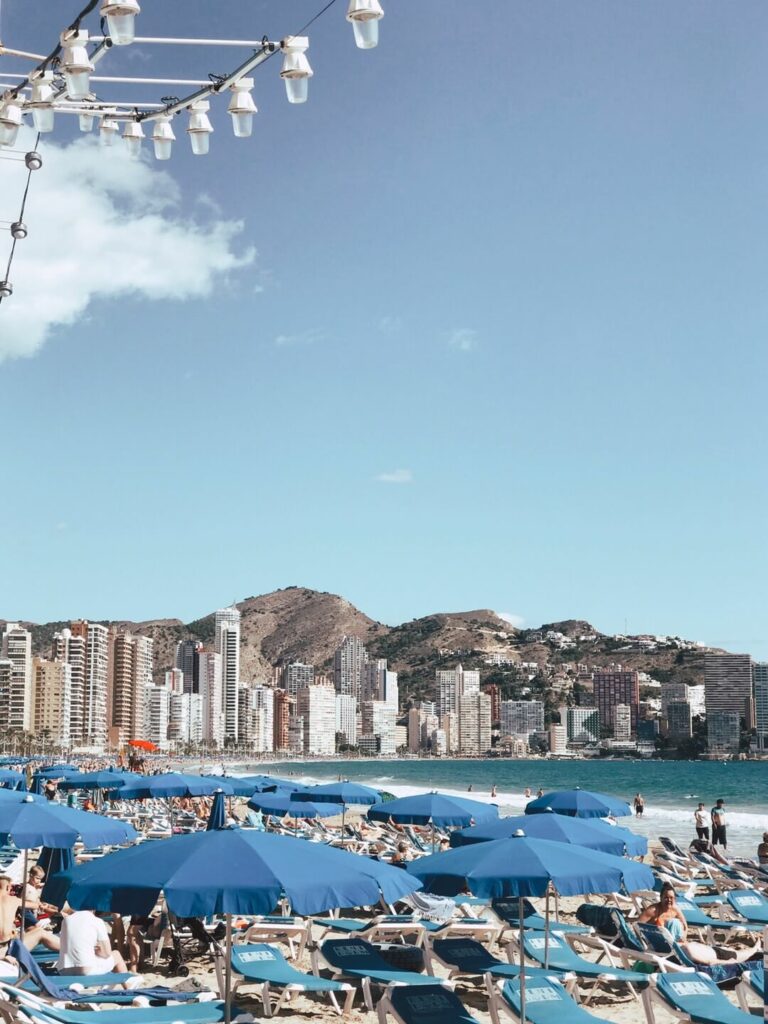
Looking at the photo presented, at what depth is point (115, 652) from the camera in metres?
183

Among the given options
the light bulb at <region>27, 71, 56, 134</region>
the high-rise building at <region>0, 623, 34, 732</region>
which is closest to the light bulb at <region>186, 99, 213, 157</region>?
the light bulb at <region>27, 71, 56, 134</region>

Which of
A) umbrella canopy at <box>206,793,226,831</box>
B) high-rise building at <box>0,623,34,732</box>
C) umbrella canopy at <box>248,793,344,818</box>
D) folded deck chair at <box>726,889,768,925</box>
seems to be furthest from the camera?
high-rise building at <box>0,623,34,732</box>

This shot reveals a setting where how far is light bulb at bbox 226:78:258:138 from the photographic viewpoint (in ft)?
23.0

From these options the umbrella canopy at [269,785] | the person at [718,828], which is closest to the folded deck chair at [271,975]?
the umbrella canopy at [269,785]

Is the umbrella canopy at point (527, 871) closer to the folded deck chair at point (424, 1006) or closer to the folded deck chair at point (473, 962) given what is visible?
the folded deck chair at point (424, 1006)

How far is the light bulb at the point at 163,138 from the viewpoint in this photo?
7.74 metres

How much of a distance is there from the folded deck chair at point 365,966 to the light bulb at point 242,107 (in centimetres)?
564

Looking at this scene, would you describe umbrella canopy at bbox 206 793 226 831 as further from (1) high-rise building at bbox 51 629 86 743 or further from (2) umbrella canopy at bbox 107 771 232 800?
(1) high-rise building at bbox 51 629 86 743

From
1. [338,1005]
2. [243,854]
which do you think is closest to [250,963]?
[338,1005]

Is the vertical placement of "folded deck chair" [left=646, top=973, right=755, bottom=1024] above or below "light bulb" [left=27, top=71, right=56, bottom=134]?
below

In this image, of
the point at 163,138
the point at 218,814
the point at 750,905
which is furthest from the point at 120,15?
the point at 750,905

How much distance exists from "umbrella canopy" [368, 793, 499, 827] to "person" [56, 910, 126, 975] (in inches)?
206

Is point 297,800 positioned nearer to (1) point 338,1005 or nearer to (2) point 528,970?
(1) point 338,1005

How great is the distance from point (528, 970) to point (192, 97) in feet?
20.3
